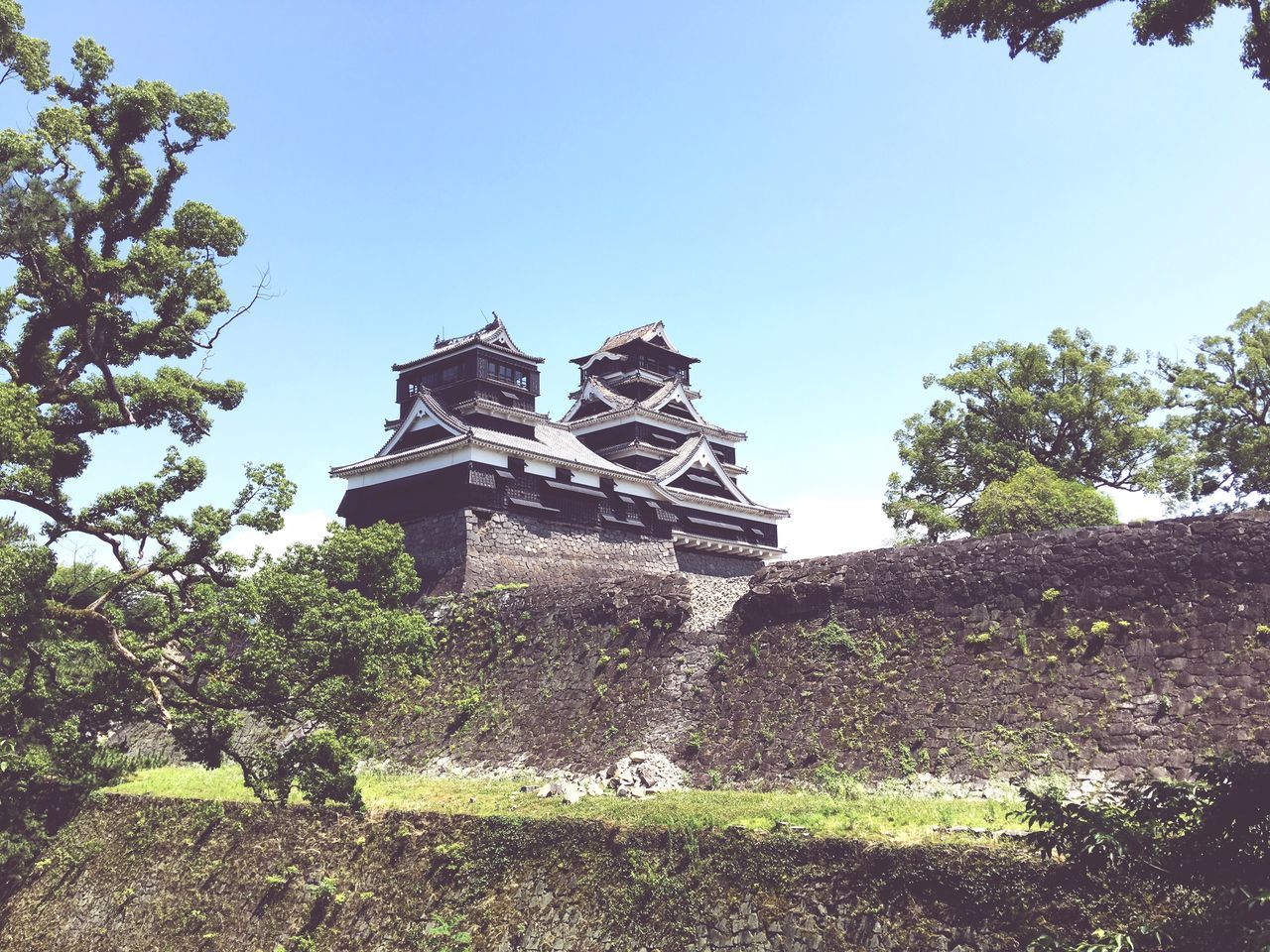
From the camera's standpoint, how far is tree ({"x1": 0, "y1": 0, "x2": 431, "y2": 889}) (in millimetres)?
13570

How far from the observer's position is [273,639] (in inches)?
602

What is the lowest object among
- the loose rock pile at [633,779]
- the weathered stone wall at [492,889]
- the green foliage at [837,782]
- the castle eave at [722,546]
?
the weathered stone wall at [492,889]

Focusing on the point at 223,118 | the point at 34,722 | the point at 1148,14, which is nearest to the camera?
the point at 1148,14

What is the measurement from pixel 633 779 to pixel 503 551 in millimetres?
14481

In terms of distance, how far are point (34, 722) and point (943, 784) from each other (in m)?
15.4

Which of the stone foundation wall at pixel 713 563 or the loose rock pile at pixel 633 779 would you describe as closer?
the loose rock pile at pixel 633 779

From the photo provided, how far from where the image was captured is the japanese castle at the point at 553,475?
31.4 meters

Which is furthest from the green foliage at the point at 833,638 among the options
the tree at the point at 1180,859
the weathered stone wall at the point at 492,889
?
the tree at the point at 1180,859

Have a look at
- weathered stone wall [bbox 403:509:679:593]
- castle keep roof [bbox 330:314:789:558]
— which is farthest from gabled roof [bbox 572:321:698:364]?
weathered stone wall [bbox 403:509:679:593]

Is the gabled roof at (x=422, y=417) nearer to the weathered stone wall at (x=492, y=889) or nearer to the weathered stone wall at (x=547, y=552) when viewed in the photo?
the weathered stone wall at (x=547, y=552)

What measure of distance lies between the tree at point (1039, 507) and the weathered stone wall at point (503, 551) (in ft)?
32.8

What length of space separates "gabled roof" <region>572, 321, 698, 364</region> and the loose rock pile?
30.3 m

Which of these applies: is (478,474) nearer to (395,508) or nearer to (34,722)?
(395,508)

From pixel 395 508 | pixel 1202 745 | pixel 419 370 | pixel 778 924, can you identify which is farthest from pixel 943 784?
pixel 419 370
